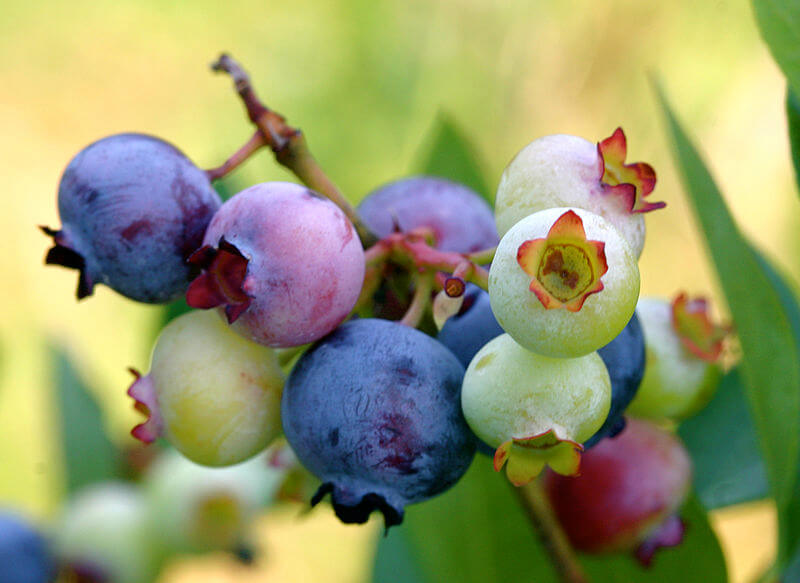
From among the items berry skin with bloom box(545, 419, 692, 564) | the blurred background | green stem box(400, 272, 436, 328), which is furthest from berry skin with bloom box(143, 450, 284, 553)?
the blurred background

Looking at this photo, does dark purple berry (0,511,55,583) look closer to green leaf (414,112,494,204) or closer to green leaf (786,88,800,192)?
green leaf (414,112,494,204)

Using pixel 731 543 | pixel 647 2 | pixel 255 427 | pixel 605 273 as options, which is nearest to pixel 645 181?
pixel 605 273

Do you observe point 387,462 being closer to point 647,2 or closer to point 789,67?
point 789,67

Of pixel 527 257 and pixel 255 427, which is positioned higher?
pixel 527 257

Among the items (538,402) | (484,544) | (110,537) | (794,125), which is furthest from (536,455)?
(110,537)

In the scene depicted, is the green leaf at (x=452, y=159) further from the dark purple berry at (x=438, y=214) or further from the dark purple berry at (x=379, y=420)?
the dark purple berry at (x=379, y=420)

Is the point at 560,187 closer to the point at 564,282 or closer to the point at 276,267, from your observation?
the point at 564,282
